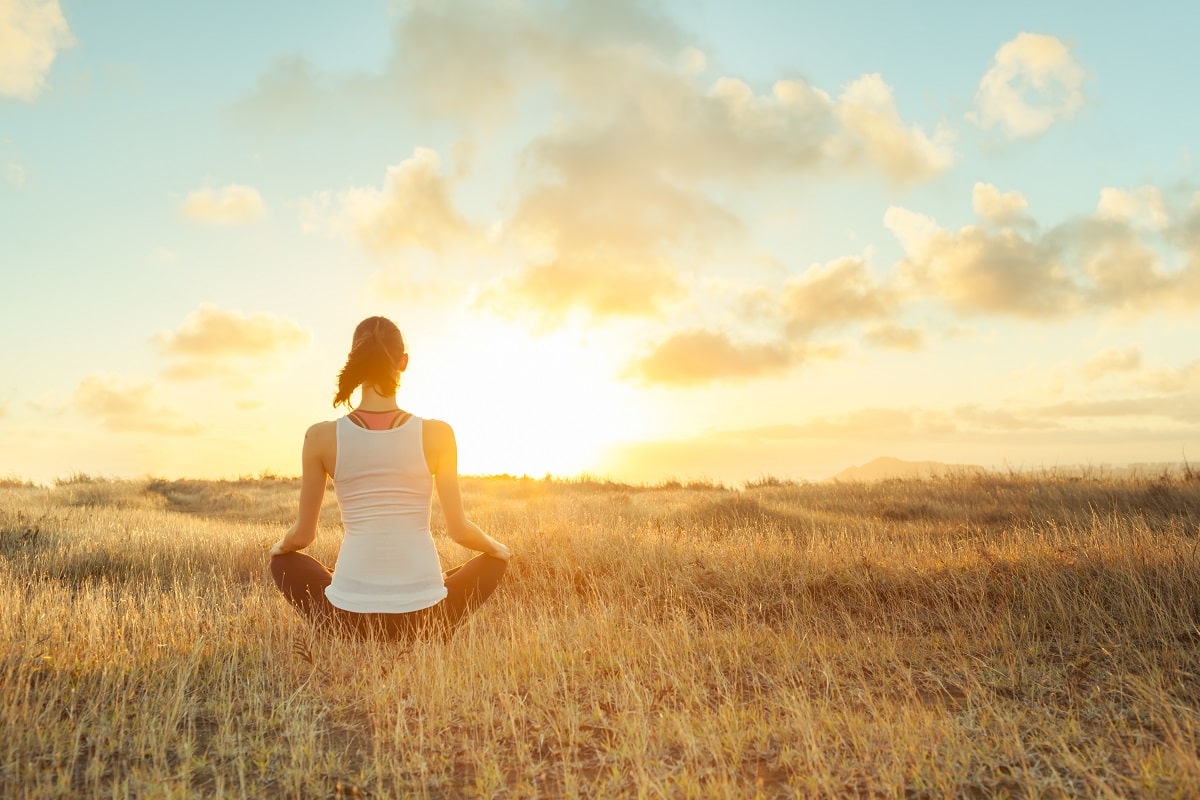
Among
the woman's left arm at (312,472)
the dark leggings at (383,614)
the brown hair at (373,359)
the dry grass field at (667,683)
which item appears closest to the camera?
the dry grass field at (667,683)

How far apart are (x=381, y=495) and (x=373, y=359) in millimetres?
967

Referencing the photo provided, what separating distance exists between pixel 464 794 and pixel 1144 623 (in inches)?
228

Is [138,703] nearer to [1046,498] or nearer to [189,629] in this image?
[189,629]

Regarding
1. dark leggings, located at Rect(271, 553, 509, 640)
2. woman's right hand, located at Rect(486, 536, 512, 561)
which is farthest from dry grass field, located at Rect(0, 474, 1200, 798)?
woman's right hand, located at Rect(486, 536, 512, 561)

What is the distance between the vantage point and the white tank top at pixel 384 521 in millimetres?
5121

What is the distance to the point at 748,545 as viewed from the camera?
8.86m

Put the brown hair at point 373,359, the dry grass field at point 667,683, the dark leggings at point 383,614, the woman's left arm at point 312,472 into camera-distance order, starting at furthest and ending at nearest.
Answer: the dark leggings at point 383,614 < the woman's left arm at point 312,472 < the brown hair at point 373,359 < the dry grass field at point 667,683

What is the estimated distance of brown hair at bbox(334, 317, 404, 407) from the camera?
5.09 m

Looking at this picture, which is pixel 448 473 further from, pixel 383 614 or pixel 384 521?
pixel 383 614

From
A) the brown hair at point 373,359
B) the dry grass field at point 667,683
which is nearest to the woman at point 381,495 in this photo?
the brown hair at point 373,359

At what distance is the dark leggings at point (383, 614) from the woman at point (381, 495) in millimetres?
11

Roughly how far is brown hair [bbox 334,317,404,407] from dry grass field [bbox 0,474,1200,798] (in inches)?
75.8

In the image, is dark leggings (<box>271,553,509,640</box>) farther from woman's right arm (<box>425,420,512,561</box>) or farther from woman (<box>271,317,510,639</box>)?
woman's right arm (<box>425,420,512,561</box>)

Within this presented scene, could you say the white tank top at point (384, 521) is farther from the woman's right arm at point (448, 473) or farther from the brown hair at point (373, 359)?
the brown hair at point (373, 359)
